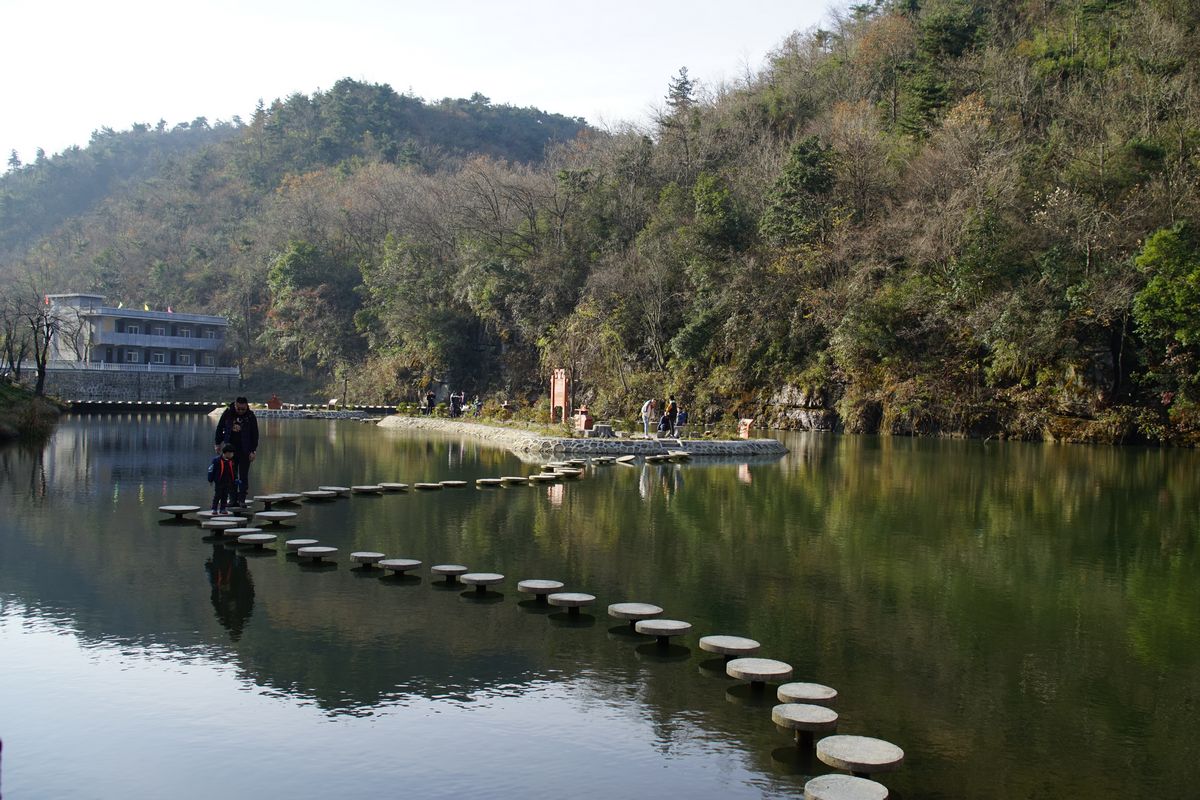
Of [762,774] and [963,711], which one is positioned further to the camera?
[963,711]

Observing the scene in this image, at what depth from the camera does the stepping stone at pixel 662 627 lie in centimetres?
760

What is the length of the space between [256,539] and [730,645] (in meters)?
6.51

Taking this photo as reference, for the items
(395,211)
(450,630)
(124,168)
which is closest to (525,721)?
(450,630)

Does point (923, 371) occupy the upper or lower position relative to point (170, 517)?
upper

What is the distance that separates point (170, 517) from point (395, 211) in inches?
1966

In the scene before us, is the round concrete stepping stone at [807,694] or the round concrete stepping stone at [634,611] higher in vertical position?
the round concrete stepping stone at [634,611]

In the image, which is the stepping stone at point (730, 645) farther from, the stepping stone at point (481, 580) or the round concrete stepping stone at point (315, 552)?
the round concrete stepping stone at point (315, 552)

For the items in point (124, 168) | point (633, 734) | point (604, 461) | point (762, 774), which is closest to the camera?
point (762, 774)

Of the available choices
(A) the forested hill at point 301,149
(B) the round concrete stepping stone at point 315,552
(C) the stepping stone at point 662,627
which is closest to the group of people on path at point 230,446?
(B) the round concrete stepping stone at point 315,552

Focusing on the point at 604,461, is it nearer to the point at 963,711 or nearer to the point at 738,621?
the point at 738,621

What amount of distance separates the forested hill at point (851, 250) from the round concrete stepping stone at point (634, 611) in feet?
87.7

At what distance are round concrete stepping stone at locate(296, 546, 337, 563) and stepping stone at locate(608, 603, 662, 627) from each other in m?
3.83

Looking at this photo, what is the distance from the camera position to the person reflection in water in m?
8.34

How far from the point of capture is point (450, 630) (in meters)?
8.06
